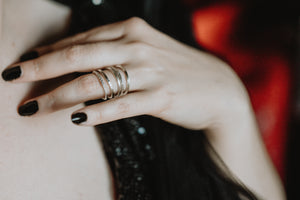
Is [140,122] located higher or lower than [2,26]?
lower

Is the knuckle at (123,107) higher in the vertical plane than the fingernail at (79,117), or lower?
lower

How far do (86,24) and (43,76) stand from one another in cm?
22

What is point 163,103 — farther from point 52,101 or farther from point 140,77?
point 52,101

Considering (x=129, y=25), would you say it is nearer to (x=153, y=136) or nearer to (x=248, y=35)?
(x=153, y=136)

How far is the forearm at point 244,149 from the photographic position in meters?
0.66

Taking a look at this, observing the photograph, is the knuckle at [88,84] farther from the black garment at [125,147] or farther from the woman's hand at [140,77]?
the black garment at [125,147]

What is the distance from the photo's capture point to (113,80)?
0.45 meters

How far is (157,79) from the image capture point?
0.51 m

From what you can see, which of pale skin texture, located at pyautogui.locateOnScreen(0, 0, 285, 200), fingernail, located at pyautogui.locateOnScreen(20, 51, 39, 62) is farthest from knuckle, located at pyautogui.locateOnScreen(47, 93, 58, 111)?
fingernail, located at pyautogui.locateOnScreen(20, 51, 39, 62)

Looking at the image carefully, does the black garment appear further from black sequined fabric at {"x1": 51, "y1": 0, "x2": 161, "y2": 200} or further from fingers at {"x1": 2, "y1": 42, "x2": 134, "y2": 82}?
fingers at {"x1": 2, "y1": 42, "x2": 134, "y2": 82}

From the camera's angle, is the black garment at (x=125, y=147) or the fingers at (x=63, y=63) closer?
the fingers at (x=63, y=63)

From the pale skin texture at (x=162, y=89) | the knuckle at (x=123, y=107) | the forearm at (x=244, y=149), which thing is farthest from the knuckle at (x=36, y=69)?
the forearm at (x=244, y=149)

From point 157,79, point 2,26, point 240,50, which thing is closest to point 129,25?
point 157,79

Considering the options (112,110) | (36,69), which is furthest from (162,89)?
(36,69)
